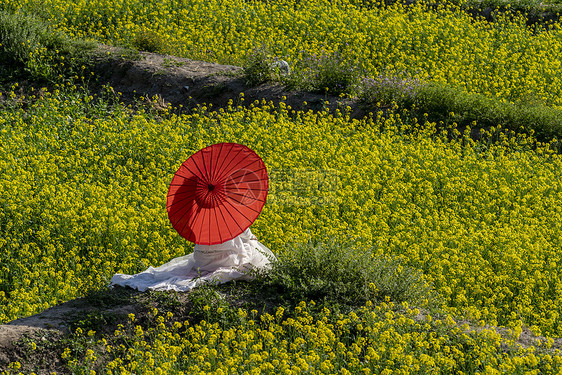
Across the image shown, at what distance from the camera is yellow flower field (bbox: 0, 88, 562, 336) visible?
257 inches

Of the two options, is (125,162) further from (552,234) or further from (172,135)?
(552,234)

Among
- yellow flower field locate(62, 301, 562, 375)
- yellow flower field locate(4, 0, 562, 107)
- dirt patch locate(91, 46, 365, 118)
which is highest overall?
yellow flower field locate(4, 0, 562, 107)

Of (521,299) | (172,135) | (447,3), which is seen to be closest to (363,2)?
(447,3)

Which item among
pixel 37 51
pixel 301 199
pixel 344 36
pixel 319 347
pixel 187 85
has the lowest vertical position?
pixel 319 347

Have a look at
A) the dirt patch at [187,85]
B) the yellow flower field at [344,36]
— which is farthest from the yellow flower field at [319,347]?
the yellow flower field at [344,36]

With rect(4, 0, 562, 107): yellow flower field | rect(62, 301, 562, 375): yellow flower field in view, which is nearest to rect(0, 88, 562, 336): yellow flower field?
rect(62, 301, 562, 375): yellow flower field

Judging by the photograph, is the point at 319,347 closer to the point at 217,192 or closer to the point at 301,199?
the point at 217,192

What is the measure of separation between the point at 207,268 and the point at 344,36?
342 inches

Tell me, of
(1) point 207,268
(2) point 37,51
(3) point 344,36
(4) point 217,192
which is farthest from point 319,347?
(3) point 344,36

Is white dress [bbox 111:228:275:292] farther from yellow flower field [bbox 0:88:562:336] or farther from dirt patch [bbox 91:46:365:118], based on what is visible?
dirt patch [bbox 91:46:365:118]

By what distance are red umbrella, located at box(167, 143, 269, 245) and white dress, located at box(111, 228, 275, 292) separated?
309mm

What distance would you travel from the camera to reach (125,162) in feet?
29.9

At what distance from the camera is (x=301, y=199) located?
7.99 meters

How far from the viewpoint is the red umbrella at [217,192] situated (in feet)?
18.7
